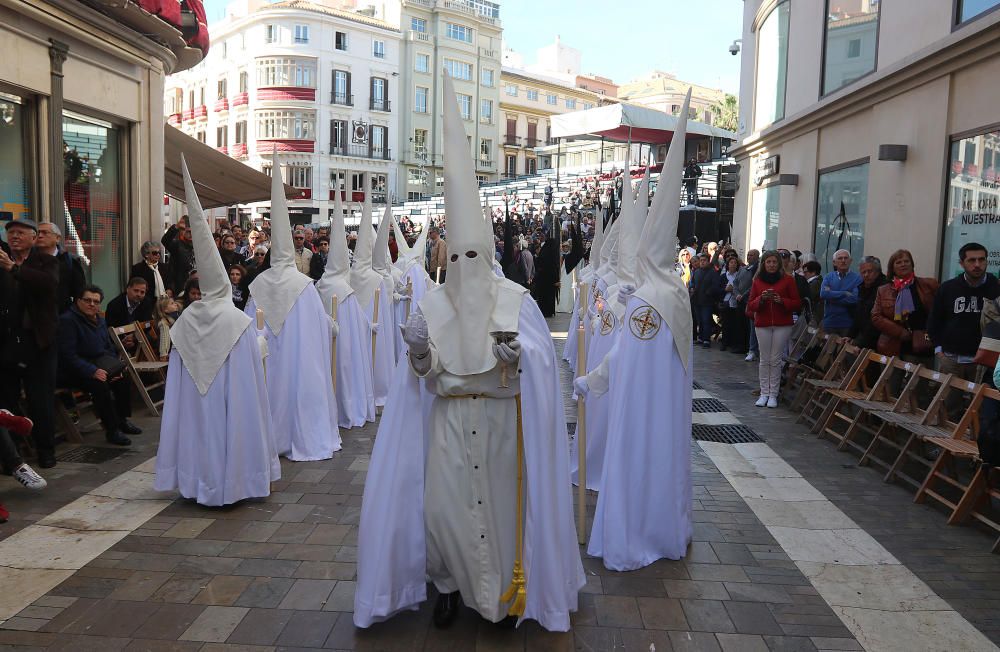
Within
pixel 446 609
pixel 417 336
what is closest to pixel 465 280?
pixel 417 336

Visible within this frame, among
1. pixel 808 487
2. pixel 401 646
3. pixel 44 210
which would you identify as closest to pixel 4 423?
pixel 401 646

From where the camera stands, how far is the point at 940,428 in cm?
663

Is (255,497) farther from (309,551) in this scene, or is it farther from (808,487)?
(808,487)

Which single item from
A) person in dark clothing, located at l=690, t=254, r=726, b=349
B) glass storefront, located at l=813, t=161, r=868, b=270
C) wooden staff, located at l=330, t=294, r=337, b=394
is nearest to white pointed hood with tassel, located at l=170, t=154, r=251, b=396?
wooden staff, located at l=330, t=294, r=337, b=394

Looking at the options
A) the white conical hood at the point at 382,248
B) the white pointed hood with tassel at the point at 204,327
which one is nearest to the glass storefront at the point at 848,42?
the white conical hood at the point at 382,248

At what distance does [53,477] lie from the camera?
6.39 m

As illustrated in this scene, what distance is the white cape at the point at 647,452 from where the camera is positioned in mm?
4961

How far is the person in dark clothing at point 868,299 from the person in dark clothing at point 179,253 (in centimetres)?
892

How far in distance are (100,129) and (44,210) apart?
2078 mm

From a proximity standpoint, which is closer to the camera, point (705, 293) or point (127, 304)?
point (127, 304)

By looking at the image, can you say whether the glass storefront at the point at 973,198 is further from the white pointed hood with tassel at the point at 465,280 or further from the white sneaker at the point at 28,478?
the white sneaker at the point at 28,478

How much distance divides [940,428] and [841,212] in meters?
7.30

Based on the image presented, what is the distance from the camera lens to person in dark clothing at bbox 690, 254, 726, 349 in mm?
14852

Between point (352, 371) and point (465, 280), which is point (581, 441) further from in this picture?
point (352, 371)
